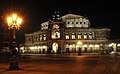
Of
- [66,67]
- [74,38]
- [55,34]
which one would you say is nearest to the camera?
[66,67]

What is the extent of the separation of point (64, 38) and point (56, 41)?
4.11 meters

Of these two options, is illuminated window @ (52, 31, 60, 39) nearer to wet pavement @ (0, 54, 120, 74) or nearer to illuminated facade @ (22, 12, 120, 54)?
illuminated facade @ (22, 12, 120, 54)

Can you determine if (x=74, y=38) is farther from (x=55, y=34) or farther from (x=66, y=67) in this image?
(x=66, y=67)

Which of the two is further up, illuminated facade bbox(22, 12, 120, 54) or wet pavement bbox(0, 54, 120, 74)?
illuminated facade bbox(22, 12, 120, 54)

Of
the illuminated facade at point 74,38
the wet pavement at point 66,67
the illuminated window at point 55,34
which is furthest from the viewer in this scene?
the illuminated window at point 55,34

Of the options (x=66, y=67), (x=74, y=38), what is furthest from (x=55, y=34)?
(x=66, y=67)

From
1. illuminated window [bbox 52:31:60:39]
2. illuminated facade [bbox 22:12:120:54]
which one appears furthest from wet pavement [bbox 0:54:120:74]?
illuminated window [bbox 52:31:60:39]

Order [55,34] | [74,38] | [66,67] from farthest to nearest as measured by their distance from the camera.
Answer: [74,38] → [55,34] → [66,67]

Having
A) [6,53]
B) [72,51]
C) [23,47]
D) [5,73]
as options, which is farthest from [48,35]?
[5,73]

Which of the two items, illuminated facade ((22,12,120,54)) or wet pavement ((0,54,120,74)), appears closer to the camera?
wet pavement ((0,54,120,74))

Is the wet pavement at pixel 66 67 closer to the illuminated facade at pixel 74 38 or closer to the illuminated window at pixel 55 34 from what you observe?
the illuminated facade at pixel 74 38

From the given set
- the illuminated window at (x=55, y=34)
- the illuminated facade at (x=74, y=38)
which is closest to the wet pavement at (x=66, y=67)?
the illuminated facade at (x=74, y=38)

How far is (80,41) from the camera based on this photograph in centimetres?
11794

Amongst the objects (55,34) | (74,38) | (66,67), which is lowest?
(66,67)
